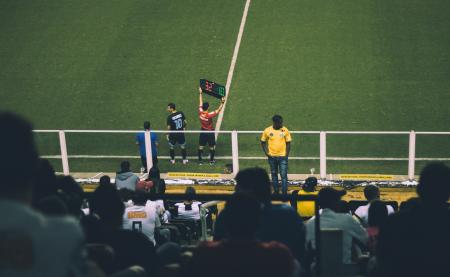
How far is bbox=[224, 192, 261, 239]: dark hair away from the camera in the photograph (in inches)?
161

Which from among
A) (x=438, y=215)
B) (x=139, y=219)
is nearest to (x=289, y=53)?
(x=139, y=219)

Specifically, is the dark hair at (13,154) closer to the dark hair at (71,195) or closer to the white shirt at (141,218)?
the dark hair at (71,195)

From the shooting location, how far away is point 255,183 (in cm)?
534

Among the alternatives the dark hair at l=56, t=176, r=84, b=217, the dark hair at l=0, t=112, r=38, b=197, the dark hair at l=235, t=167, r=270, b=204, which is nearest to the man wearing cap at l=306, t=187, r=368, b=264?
the dark hair at l=235, t=167, r=270, b=204

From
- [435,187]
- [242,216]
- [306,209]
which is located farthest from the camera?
[306,209]

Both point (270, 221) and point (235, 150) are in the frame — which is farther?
point (235, 150)

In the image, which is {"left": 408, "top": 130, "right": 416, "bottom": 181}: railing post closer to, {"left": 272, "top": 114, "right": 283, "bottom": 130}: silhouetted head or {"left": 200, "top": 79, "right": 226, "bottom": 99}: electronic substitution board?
{"left": 272, "top": 114, "right": 283, "bottom": 130}: silhouetted head

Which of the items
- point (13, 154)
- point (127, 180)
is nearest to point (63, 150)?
point (127, 180)

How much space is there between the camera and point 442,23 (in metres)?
26.7

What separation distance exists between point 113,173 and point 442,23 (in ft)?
50.4

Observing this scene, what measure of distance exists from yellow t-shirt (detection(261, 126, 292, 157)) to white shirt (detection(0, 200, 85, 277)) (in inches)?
465

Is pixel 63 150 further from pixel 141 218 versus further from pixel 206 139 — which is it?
pixel 141 218

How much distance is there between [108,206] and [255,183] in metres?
1.15

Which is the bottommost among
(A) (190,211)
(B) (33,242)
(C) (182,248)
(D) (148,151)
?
(A) (190,211)
